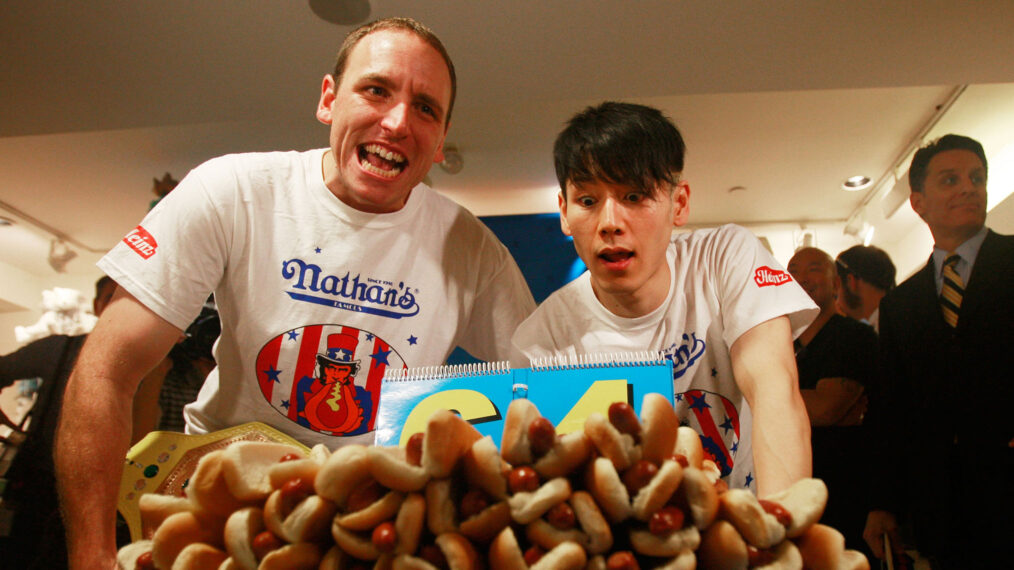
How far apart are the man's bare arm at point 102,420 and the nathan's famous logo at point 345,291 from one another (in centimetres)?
23

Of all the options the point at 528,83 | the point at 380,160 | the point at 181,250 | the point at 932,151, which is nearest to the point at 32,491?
the point at 181,250

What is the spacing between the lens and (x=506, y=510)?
16.0 inches

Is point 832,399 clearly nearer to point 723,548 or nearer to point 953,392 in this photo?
point 953,392

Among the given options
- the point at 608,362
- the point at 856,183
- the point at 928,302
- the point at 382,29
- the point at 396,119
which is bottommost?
the point at 608,362

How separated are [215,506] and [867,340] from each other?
1742mm

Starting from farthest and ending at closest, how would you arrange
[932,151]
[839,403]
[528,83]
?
1. [528,83]
2. [932,151]
3. [839,403]

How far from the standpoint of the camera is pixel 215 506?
44 centimetres

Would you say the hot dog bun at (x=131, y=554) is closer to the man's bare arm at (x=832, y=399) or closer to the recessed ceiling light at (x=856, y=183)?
the man's bare arm at (x=832, y=399)

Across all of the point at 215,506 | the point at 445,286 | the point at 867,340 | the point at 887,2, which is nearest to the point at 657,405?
the point at 215,506

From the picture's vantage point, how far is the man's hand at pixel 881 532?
1.37 m

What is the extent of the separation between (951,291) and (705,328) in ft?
2.67

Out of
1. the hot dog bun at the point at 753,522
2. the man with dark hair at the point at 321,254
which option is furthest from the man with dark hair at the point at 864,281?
the hot dog bun at the point at 753,522

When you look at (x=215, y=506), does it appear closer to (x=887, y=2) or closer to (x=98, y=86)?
(x=887, y=2)

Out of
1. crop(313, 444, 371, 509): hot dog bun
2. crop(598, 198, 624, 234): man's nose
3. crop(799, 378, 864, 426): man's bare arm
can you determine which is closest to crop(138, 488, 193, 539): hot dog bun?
crop(313, 444, 371, 509): hot dog bun
